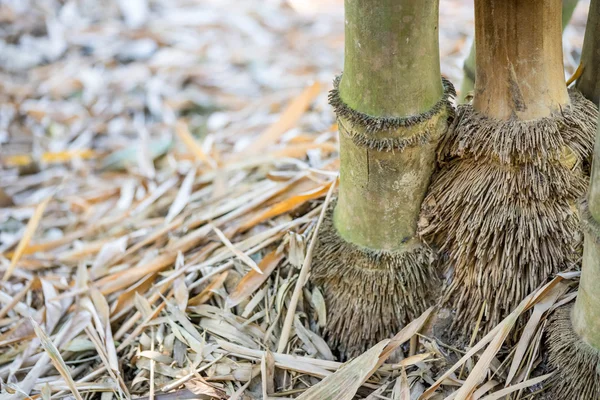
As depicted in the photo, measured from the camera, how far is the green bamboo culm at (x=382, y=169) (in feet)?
2.57

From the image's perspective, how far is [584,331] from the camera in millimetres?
793

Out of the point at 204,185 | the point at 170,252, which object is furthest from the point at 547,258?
the point at 204,185

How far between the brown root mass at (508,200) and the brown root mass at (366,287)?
0.18 feet

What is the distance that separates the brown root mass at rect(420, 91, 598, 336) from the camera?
32.6 inches

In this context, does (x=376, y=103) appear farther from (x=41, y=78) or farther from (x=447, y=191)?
(x=41, y=78)

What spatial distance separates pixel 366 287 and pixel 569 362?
305 mm

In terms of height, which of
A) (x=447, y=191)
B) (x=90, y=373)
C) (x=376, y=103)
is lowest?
(x=90, y=373)

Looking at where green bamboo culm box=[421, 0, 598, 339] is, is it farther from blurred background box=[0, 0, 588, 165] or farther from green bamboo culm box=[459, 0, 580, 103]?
blurred background box=[0, 0, 588, 165]

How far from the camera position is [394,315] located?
96 cm

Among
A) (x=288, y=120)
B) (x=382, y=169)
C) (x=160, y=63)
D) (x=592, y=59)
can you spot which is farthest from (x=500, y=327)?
(x=160, y=63)

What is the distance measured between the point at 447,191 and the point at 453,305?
7.3 inches

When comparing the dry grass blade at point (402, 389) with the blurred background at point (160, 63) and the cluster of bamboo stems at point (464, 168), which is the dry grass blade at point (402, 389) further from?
the blurred background at point (160, 63)

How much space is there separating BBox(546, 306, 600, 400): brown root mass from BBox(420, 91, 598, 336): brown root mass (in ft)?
0.21

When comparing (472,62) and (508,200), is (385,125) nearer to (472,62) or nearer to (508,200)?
(508,200)
